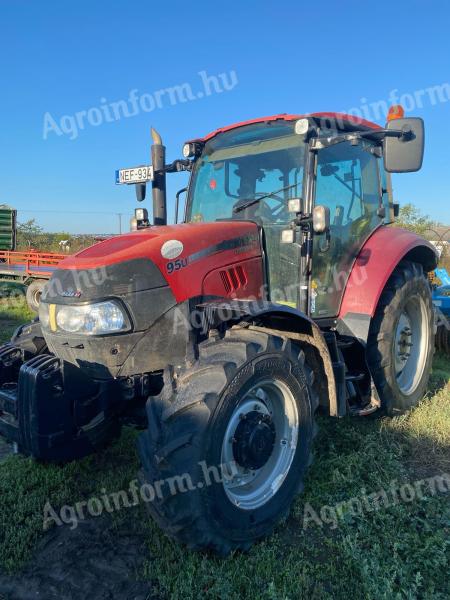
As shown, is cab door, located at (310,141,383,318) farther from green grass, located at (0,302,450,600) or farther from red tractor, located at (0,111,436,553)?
green grass, located at (0,302,450,600)

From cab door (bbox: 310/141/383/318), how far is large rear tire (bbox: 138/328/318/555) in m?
0.90

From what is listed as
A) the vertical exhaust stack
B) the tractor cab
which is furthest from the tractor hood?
the vertical exhaust stack

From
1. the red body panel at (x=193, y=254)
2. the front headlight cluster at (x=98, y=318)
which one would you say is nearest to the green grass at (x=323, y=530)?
the front headlight cluster at (x=98, y=318)

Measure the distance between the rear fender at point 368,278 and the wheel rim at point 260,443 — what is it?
3.74 ft

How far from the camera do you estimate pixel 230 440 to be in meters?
2.46

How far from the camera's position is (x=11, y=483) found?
3006mm

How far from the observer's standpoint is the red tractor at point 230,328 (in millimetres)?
2291

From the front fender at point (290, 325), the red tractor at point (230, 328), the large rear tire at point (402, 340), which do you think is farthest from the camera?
the large rear tire at point (402, 340)

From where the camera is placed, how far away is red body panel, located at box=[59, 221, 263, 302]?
2715 millimetres

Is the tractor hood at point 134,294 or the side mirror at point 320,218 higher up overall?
the side mirror at point 320,218

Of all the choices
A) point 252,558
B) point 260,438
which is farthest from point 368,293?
point 252,558

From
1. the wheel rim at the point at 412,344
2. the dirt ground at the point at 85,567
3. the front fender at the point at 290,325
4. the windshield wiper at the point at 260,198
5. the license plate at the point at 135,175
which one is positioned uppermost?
the license plate at the point at 135,175

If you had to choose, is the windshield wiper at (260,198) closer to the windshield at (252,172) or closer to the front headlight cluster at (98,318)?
the windshield at (252,172)

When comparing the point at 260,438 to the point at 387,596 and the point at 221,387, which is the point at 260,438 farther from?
the point at 387,596
